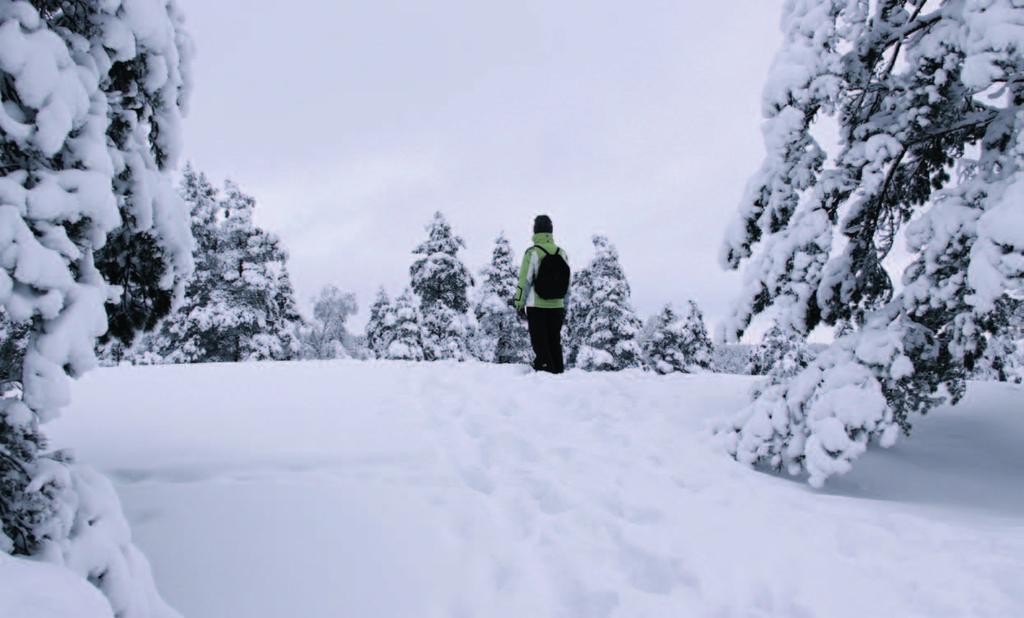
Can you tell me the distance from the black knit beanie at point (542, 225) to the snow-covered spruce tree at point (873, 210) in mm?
3179

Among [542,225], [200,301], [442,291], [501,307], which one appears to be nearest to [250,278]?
[200,301]

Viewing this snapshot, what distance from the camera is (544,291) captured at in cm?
820

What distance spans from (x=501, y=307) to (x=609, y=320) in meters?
4.99

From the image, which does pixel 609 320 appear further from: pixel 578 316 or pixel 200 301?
pixel 200 301

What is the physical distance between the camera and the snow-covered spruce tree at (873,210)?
14.2ft

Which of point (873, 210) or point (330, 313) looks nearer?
point (873, 210)

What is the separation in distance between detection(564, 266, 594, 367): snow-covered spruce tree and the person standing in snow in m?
18.4

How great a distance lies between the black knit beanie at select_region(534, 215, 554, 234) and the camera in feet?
27.5

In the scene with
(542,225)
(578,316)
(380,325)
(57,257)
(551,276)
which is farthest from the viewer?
(380,325)

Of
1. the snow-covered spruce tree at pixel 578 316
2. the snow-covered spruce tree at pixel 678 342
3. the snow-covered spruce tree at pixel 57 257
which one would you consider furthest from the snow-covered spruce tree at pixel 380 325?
the snow-covered spruce tree at pixel 57 257

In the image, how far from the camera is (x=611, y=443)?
5457mm

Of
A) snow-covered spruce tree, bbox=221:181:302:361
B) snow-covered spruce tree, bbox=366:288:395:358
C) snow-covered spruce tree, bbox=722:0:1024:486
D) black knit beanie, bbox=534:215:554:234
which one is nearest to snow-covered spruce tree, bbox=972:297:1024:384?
snow-covered spruce tree, bbox=722:0:1024:486

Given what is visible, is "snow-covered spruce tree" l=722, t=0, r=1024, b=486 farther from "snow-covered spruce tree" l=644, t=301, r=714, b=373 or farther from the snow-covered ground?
"snow-covered spruce tree" l=644, t=301, r=714, b=373

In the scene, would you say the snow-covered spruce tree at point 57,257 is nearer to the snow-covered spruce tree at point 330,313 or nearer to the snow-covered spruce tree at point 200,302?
the snow-covered spruce tree at point 200,302
